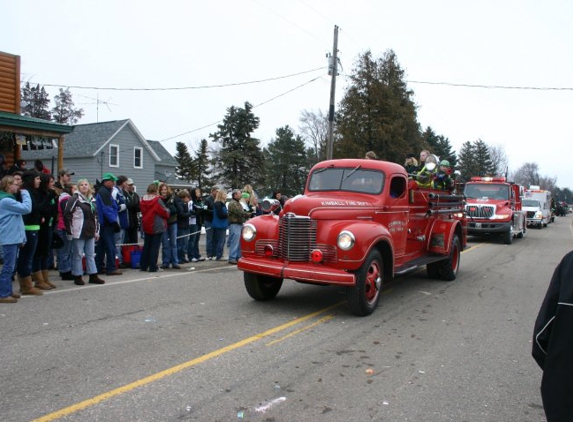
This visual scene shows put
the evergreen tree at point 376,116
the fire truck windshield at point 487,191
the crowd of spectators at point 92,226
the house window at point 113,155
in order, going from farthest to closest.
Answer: the evergreen tree at point 376,116
the house window at point 113,155
the fire truck windshield at point 487,191
the crowd of spectators at point 92,226

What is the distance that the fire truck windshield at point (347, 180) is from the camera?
7.89 meters

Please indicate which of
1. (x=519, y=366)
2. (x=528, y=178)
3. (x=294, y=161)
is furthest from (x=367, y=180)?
(x=528, y=178)

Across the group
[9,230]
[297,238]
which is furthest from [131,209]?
[297,238]

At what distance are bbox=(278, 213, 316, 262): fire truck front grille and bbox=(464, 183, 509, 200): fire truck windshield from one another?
1546 centimetres

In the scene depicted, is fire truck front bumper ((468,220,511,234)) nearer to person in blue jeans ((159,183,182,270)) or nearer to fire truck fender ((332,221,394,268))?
person in blue jeans ((159,183,182,270))

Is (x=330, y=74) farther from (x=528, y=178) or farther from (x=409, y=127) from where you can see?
(x=528, y=178)

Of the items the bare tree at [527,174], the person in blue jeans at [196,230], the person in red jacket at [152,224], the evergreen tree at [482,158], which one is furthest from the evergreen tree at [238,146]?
the bare tree at [527,174]

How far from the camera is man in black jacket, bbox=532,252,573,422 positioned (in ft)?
6.74

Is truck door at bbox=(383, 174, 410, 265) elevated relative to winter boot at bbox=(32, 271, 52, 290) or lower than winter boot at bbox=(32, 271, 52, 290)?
elevated

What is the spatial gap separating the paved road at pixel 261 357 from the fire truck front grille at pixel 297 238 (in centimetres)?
85

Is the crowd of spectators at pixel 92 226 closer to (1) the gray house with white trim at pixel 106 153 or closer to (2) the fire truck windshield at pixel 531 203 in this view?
(1) the gray house with white trim at pixel 106 153

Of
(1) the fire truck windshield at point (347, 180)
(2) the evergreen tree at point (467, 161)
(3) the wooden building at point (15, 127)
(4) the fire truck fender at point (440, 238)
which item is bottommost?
(4) the fire truck fender at point (440, 238)

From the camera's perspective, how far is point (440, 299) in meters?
8.16

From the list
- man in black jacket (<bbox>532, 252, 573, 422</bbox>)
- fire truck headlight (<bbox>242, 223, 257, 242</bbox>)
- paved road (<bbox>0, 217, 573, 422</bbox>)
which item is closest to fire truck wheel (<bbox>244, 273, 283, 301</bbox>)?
paved road (<bbox>0, 217, 573, 422</bbox>)
